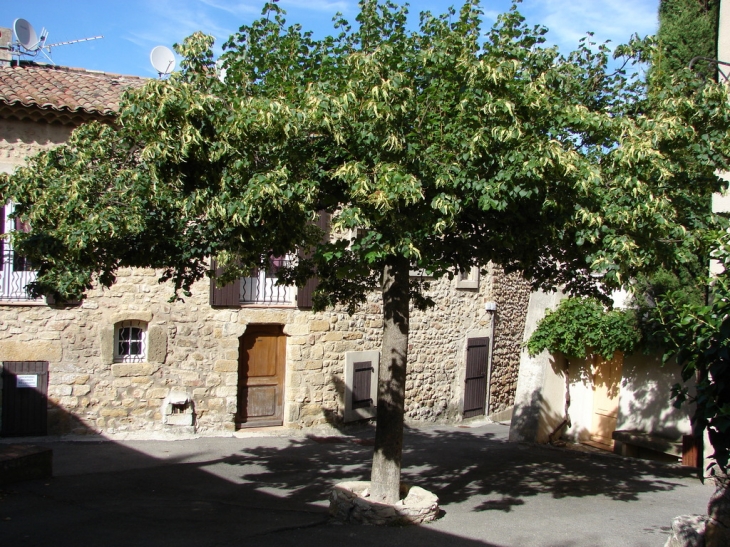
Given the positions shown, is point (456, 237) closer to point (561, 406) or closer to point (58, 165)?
point (58, 165)

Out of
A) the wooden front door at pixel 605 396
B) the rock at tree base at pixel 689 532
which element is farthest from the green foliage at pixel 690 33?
the rock at tree base at pixel 689 532

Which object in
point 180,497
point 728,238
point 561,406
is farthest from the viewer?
point 561,406

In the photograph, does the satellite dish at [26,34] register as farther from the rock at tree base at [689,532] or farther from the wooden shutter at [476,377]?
the rock at tree base at [689,532]

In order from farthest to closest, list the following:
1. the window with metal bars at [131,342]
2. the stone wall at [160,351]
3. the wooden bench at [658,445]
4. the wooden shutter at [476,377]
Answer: the wooden shutter at [476,377]
the window with metal bars at [131,342]
the stone wall at [160,351]
the wooden bench at [658,445]

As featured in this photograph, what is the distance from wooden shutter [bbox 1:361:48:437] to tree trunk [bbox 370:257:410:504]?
6.64 meters

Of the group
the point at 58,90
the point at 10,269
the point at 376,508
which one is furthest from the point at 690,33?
the point at 10,269

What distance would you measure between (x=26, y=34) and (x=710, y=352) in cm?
1354

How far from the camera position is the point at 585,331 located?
39.1 ft

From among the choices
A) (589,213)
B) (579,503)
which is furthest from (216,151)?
(579,503)

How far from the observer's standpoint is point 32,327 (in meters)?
11.2

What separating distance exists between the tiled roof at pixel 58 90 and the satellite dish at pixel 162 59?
0.56m

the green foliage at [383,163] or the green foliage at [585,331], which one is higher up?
the green foliage at [383,163]

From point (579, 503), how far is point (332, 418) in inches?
233

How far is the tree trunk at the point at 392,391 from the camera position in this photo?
274 inches
